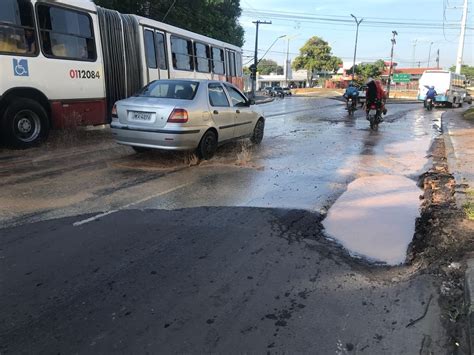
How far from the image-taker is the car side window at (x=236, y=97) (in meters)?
10.2

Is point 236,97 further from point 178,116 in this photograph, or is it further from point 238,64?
point 238,64

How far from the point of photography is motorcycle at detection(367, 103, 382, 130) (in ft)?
53.0

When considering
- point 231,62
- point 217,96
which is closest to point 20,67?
point 217,96

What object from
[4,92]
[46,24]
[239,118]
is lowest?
[239,118]

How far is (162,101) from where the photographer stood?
8.54 meters

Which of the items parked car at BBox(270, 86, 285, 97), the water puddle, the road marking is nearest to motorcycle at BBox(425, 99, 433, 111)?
the water puddle

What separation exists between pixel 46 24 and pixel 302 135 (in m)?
7.66

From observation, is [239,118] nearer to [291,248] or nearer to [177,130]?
[177,130]

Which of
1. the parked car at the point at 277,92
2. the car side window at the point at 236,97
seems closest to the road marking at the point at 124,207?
the car side window at the point at 236,97

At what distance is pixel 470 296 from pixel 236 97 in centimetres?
756

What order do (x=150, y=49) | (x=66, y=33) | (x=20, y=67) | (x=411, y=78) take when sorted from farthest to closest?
(x=411, y=78) → (x=150, y=49) → (x=66, y=33) → (x=20, y=67)

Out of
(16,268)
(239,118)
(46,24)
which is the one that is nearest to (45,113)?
(46,24)

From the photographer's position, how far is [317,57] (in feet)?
342

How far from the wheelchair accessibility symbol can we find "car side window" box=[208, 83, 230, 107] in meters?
3.79
